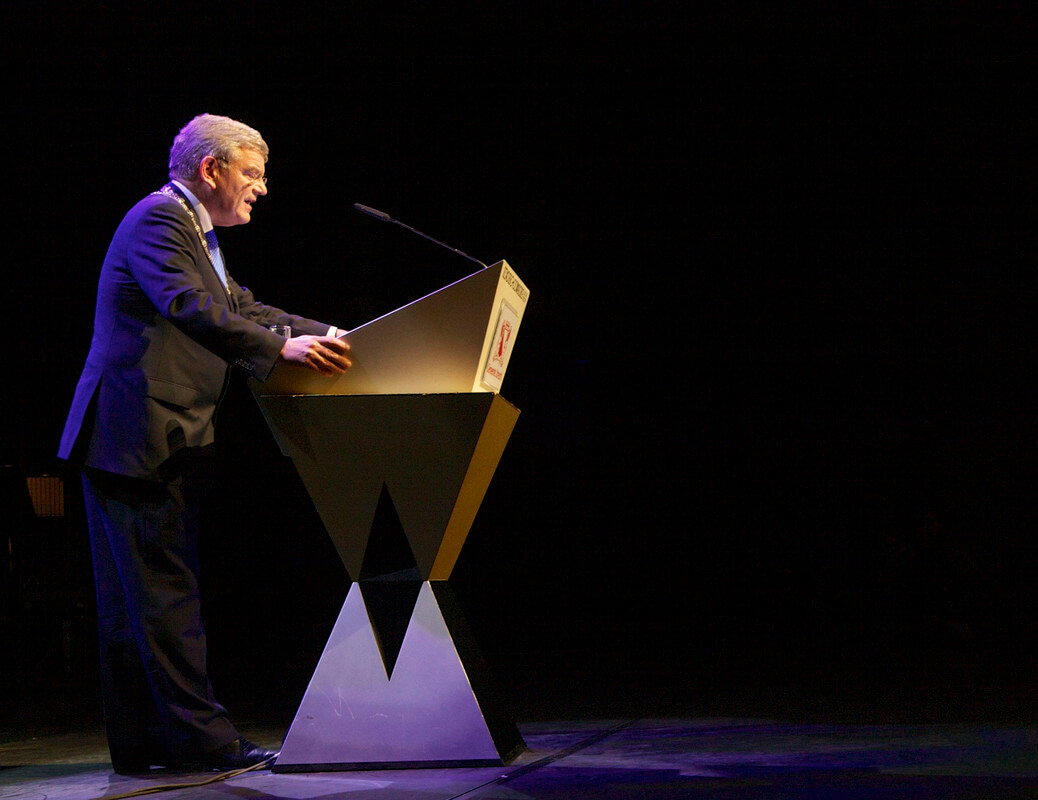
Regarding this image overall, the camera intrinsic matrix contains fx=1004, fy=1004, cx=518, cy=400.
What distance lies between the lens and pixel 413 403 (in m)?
1.73

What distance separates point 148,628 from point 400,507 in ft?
1.57

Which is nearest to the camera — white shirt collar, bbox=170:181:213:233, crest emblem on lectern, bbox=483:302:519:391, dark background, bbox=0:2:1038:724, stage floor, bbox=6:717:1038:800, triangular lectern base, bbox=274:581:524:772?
stage floor, bbox=6:717:1038:800

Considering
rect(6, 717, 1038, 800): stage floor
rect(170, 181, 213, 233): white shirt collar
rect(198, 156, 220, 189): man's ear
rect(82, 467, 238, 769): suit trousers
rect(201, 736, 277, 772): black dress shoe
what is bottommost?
rect(6, 717, 1038, 800): stage floor

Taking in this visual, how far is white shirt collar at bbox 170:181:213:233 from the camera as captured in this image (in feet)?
6.31

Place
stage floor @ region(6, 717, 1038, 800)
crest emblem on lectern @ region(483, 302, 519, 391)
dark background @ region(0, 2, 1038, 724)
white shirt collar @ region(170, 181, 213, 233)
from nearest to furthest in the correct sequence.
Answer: stage floor @ region(6, 717, 1038, 800) → crest emblem on lectern @ region(483, 302, 519, 391) → white shirt collar @ region(170, 181, 213, 233) → dark background @ region(0, 2, 1038, 724)

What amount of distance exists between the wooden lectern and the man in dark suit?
0.29ft

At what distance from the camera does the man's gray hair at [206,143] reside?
1929mm

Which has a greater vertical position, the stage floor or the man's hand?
the man's hand

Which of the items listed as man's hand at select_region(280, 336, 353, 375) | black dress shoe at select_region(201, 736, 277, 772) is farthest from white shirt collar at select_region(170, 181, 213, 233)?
black dress shoe at select_region(201, 736, 277, 772)

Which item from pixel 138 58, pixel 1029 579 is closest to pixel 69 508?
pixel 138 58

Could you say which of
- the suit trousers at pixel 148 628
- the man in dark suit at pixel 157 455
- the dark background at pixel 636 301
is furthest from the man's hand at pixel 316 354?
the dark background at pixel 636 301

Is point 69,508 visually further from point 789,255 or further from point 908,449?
point 908,449

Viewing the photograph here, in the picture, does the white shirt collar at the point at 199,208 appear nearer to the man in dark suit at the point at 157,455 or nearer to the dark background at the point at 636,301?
the man in dark suit at the point at 157,455

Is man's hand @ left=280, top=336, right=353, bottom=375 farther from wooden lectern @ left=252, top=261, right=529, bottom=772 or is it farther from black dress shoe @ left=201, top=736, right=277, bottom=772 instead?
black dress shoe @ left=201, top=736, right=277, bottom=772
